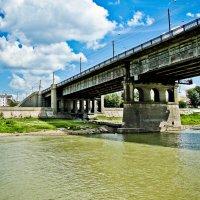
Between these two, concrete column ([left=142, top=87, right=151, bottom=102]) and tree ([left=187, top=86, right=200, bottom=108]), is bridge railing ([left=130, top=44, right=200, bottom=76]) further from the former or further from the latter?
tree ([left=187, top=86, right=200, bottom=108])

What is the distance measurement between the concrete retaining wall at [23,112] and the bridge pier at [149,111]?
41.0 metres

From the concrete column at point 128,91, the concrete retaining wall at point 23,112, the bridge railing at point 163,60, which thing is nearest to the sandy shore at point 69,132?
the concrete column at point 128,91

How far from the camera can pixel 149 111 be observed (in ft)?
173

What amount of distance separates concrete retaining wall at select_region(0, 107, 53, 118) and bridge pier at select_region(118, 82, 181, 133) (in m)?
41.0

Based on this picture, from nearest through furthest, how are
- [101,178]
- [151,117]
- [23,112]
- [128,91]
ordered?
[101,178] → [128,91] → [151,117] → [23,112]

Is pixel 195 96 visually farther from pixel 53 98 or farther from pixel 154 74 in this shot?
pixel 154 74

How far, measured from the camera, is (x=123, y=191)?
475 inches

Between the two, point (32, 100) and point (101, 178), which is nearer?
point (101, 178)

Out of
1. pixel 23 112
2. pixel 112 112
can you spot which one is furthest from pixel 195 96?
pixel 23 112

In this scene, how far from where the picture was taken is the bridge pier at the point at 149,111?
5097cm

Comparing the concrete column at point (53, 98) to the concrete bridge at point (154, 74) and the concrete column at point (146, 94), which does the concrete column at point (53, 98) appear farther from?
the concrete column at point (146, 94)

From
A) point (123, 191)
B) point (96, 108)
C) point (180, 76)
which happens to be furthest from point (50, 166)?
point (96, 108)

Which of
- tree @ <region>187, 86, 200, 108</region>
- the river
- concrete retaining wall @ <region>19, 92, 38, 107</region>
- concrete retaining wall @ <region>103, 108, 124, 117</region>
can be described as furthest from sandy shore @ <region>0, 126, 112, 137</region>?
tree @ <region>187, 86, 200, 108</region>

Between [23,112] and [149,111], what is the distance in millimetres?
44004
